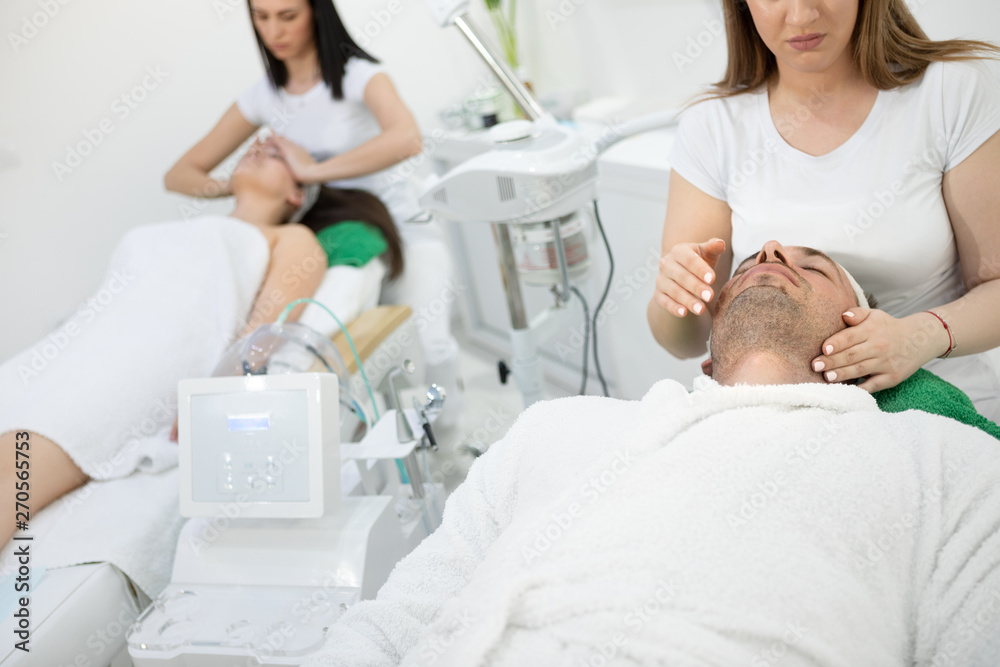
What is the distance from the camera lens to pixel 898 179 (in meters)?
1.12

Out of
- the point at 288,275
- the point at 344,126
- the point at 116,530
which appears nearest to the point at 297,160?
the point at 344,126

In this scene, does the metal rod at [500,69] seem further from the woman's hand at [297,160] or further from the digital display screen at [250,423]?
the woman's hand at [297,160]

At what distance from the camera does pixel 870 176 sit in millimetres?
1141

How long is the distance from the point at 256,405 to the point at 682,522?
2.39 ft

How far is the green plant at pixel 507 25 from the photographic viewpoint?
2.59 meters

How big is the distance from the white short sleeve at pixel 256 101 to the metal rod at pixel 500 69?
116 cm

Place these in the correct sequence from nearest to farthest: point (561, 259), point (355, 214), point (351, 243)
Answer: point (561, 259), point (351, 243), point (355, 214)

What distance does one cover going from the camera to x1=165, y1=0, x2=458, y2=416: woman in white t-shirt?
7.22ft

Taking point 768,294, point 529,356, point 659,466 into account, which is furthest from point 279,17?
point 659,466

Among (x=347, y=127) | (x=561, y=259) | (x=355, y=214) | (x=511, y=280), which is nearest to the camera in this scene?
(x=561, y=259)
